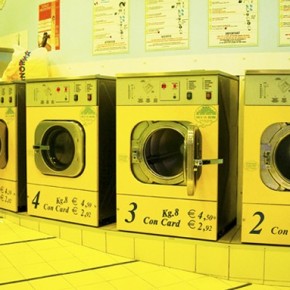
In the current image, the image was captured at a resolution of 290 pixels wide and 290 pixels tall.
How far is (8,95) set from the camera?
10.2 feet

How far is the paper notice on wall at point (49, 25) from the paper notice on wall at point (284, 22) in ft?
5.99

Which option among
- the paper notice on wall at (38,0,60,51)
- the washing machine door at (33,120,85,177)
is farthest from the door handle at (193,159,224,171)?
the paper notice on wall at (38,0,60,51)

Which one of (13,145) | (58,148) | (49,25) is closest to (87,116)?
(58,148)

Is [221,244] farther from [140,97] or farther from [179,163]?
[140,97]

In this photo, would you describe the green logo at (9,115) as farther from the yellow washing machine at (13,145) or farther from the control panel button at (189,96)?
the control panel button at (189,96)

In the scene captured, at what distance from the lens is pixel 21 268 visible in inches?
89.7

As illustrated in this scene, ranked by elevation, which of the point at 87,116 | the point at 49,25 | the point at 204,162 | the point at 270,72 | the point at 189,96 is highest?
the point at 49,25

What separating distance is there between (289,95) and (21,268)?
1.63m

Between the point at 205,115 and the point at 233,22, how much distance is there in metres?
0.87

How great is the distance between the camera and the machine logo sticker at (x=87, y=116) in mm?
2586

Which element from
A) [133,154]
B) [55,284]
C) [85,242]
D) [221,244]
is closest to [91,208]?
[85,242]

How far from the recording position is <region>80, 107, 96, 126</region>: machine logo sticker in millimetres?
2586

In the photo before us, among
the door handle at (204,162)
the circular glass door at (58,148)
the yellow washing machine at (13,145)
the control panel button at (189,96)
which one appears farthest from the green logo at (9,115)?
the door handle at (204,162)

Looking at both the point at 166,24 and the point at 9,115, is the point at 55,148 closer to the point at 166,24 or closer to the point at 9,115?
the point at 9,115
